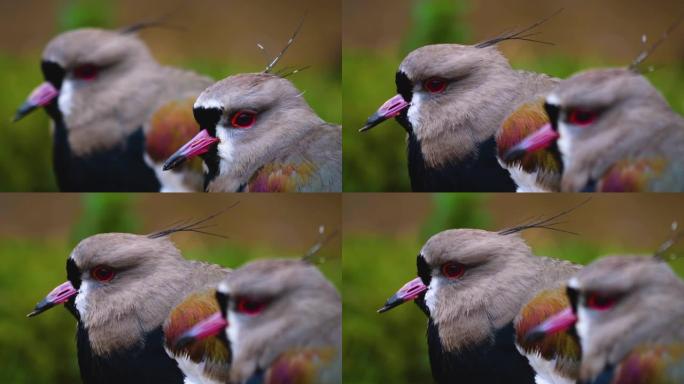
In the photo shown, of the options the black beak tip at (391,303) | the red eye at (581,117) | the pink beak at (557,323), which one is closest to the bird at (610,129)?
the red eye at (581,117)

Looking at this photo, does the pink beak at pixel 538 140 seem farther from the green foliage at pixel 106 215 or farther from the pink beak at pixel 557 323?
the green foliage at pixel 106 215

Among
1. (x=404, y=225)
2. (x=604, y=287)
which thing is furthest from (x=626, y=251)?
(x=404, y=225)

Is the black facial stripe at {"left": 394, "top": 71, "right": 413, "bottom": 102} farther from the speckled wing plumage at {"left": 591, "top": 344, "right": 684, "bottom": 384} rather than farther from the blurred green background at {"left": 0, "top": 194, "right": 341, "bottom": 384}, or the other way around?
the speckled wing plumage at {"left": 591, "top": 344, "right": 684, "bottom": 384}

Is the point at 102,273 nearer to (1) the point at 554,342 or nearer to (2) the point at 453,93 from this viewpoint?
(2) the point at 453,93

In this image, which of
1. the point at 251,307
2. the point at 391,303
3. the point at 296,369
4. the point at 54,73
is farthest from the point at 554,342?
the point at 54,73

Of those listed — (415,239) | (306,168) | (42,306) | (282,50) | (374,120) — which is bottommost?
(42,306)

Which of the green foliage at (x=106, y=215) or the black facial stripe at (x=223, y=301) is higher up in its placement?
the green foliage at (x=106, y=215)
